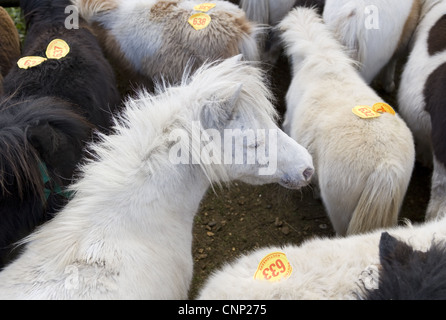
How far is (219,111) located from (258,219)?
1967 mm

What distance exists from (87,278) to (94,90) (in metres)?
1.72

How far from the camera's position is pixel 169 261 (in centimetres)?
223

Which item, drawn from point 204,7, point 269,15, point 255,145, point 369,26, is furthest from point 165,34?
point 255,145

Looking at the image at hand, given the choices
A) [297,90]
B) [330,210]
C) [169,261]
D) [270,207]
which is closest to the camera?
[169,261]

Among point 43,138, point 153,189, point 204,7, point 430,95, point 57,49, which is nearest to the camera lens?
point 153,189

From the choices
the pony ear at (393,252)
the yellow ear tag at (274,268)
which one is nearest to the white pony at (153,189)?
the yellow ear tag at (274,268)

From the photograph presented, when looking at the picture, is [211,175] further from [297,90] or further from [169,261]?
[297,90]

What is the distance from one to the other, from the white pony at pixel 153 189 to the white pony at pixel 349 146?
1.78 feet

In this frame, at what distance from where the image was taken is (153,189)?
2203 millimetres

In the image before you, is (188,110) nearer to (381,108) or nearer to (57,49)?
(381,108)

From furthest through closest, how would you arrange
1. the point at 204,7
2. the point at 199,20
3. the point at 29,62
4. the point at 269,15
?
the point at 269,15
the point at 204,7
the point at 199,20
the point at 29,62

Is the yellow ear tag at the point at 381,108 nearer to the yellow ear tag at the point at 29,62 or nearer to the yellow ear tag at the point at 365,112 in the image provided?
the yellow ear tag at the point at 365,112

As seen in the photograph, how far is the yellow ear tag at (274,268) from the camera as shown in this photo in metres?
1.99

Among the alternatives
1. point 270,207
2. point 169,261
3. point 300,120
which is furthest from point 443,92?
point 169,261
